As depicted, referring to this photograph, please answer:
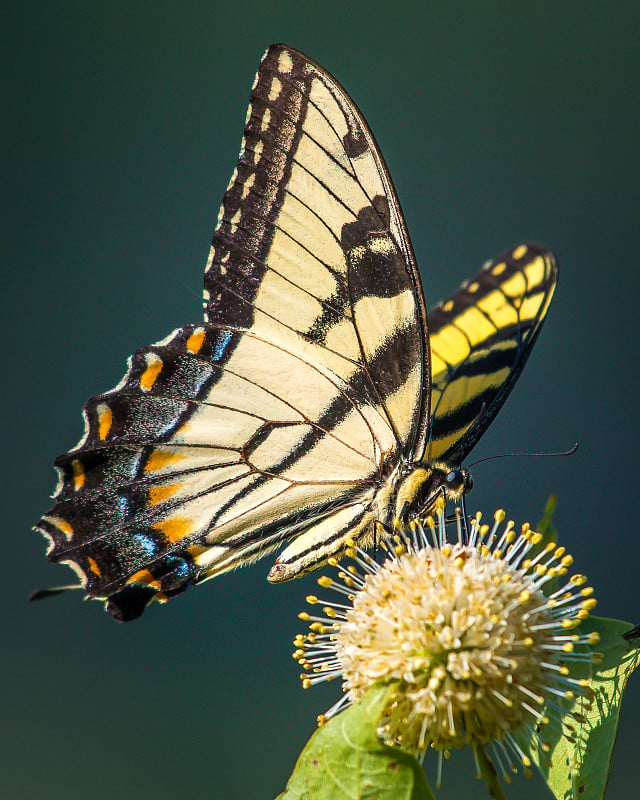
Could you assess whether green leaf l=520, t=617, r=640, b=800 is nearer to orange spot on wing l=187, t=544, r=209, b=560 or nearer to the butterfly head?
the butterfly head

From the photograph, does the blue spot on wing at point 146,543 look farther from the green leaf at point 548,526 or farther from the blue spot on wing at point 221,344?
the green leaf at point 548,526

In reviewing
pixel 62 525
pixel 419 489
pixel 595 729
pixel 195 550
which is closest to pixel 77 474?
pixel 62 525

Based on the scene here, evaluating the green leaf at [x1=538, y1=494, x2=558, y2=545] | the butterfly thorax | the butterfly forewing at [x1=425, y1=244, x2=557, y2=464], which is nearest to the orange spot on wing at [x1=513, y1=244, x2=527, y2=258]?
the butterfly forewing at [x1=425, y1=244, x2=557, y2=464]

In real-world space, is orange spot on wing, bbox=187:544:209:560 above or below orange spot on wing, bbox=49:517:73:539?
Result: below

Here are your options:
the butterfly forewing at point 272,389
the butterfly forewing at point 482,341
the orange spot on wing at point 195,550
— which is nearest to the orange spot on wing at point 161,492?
the butterfly forewing at point 272,389

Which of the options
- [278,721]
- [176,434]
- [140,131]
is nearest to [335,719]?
[176,434]

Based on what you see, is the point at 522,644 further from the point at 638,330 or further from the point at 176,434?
the point at 638,330

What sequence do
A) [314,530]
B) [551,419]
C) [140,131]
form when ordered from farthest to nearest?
[140,131] → [551,419] → [314,530]

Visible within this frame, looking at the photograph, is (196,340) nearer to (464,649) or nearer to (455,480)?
(455,480)
